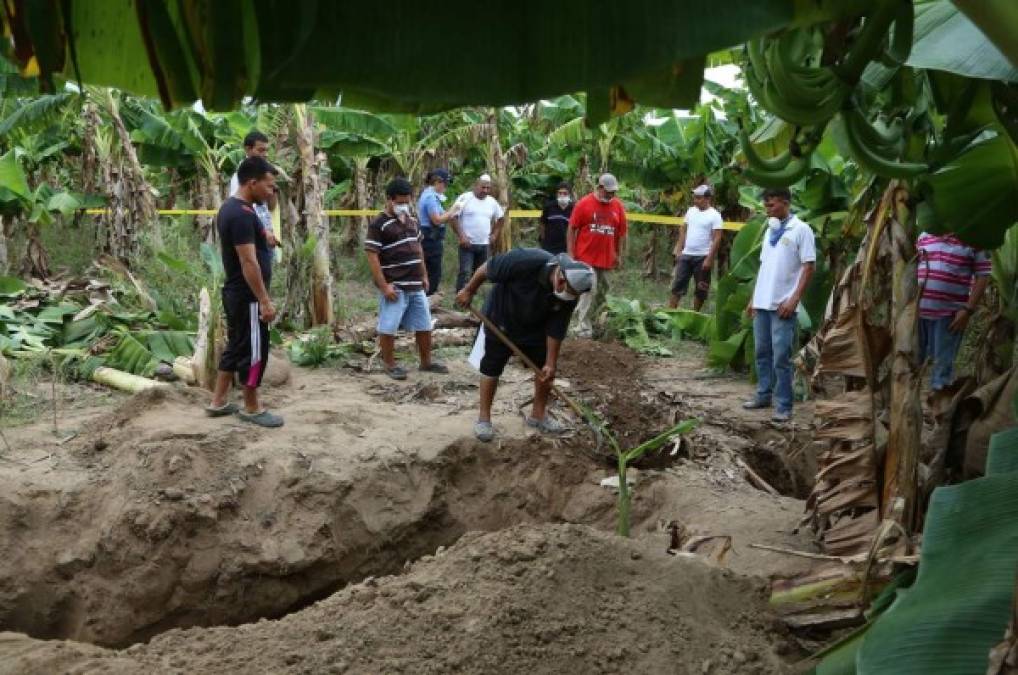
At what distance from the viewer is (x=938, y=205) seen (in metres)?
3.62

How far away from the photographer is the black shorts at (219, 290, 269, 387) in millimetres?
6180

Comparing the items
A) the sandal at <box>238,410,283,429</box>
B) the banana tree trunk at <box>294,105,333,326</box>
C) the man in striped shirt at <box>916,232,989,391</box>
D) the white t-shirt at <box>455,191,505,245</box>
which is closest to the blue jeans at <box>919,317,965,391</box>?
the man in striped shirt at <box>916,232,989,391</box>

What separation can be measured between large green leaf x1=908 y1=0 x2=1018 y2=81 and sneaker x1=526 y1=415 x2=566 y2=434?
439 cm

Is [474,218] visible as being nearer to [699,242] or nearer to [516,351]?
[699,242]

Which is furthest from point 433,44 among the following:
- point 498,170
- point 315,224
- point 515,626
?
point 498,170

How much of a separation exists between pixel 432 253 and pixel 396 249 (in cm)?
324

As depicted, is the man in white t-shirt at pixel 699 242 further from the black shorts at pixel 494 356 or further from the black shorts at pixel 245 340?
the black shorts at pixel 245 340

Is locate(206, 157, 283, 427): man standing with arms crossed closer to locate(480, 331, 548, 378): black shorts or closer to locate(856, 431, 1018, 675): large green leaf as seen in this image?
locate(480, 331, 548, 378): black shorts

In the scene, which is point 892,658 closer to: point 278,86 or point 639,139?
point 278,86

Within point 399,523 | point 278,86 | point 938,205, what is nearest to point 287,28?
point 278,86

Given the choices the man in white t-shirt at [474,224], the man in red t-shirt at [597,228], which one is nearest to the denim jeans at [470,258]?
the man in white t-shirt at [474,224]

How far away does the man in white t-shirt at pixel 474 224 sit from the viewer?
1130 centimetres

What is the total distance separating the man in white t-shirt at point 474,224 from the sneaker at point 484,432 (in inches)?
188

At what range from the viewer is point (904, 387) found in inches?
149
